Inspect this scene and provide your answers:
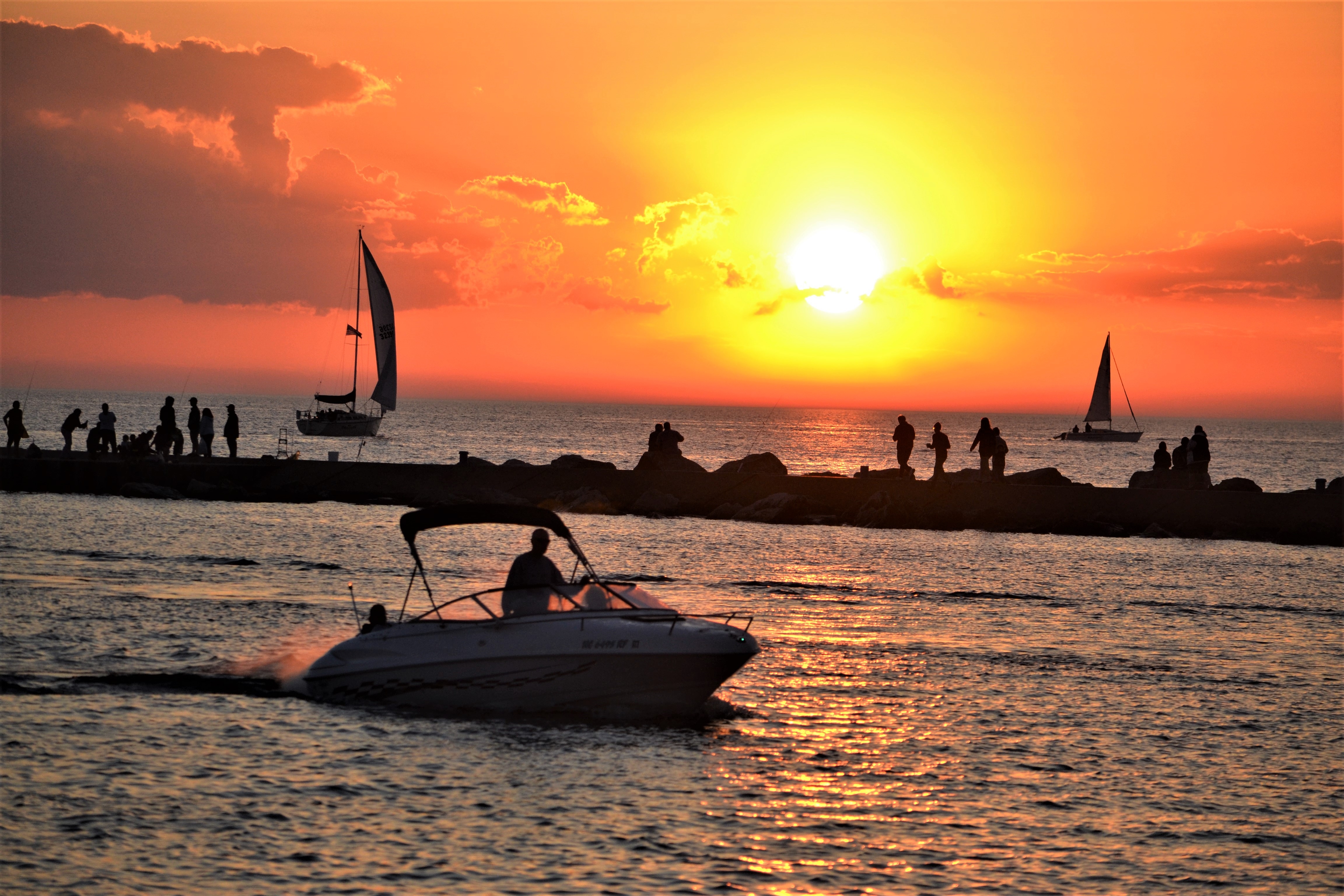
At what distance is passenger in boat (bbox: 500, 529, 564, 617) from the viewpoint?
1430cm

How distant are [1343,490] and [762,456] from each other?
1913 centimetres

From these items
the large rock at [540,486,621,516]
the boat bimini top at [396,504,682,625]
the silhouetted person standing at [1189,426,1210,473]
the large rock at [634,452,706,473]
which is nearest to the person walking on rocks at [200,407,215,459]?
the large rock at [540,486,621,516]

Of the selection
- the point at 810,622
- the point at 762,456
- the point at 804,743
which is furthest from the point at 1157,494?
the point at 804,743

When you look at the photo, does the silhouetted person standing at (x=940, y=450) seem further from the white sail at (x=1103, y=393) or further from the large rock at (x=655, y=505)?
the white sail at (x=1103, y=393)

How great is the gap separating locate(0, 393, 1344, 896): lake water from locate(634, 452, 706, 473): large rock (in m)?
17.8

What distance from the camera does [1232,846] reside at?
10562mm

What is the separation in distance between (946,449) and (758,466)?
706cm

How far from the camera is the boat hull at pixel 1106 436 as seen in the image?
152875 millimetres

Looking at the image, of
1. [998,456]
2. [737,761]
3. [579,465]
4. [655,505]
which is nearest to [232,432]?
[579,465]

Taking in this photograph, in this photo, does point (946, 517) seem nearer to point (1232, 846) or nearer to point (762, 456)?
point (762, 456)

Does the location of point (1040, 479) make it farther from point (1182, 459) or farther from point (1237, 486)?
point (1237, 486)

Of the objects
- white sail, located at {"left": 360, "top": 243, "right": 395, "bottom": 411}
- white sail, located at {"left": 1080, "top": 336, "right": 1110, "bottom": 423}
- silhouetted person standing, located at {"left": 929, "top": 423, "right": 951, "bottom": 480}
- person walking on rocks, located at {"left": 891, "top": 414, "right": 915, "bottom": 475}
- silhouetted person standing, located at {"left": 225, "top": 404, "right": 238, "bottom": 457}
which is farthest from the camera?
white sail, located at {"left": 1080, "top": 336, "right": 1110, "bottom": 423}

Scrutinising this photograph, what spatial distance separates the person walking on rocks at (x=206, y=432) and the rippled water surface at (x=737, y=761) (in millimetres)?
20880

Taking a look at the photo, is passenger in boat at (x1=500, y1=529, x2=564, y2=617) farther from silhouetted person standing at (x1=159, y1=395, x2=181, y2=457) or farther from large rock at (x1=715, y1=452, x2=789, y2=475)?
silhouetted person standing at (x1=159, y1=395, x2=181, y2=457)
